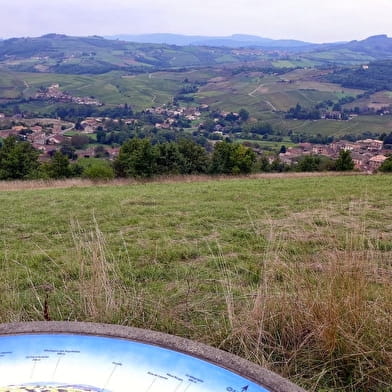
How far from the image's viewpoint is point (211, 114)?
294ft

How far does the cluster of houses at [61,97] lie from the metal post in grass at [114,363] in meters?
97.4

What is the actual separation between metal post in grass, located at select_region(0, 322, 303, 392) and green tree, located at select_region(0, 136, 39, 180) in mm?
21831

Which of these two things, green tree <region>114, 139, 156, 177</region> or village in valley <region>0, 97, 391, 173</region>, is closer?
green tree <region>114, 139, 156, 177</region>

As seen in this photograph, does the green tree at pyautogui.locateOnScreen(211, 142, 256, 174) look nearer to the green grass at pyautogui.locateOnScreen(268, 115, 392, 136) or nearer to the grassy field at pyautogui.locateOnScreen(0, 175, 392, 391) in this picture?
the grassy field at pyautogui.locateOnScreen(0, 175, 392, 391)

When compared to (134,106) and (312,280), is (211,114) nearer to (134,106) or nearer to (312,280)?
(134,106)

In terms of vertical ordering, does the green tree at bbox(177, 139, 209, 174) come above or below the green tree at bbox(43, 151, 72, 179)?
above

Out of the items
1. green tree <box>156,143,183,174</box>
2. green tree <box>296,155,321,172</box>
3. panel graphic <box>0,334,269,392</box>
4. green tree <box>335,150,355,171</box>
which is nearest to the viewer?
panel graphic <box>0,334,269,392</box>

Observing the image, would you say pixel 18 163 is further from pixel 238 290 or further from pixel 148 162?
pixel 238 290

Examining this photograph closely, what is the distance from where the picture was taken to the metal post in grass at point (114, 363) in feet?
6.09

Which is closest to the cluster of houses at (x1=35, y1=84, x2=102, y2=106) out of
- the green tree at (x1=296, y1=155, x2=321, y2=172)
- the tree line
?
the tree line

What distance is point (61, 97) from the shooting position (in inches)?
3858

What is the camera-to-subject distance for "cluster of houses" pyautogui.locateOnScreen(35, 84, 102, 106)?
314 ft

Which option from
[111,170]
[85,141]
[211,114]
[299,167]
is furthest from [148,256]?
[211,114]

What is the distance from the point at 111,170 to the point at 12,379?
21387 millimetres
